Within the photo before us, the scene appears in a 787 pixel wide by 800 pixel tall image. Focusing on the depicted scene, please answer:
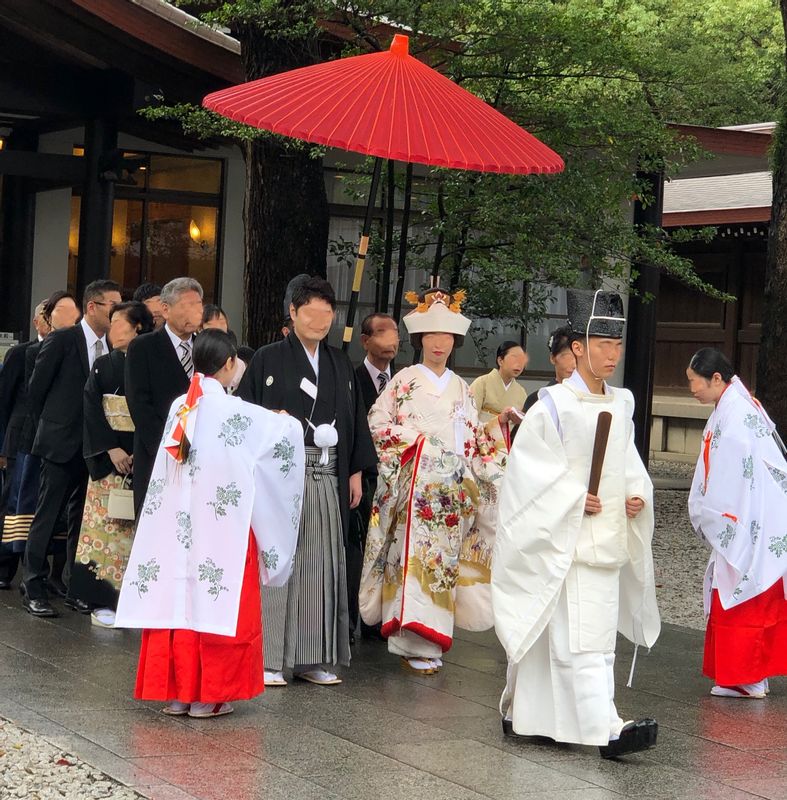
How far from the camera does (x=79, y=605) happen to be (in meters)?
7.31

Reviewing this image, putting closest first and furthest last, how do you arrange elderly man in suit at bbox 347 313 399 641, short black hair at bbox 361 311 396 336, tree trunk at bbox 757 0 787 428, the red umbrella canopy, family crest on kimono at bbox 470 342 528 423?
1. the red umbrella canopy
2. elderly man in suit at bbox 347 313 399 641
3. short black hair at bbox 361 311 396 336
4. family crest on kimono at bbox 470 342 528 423
5. tree trunk at bbox 757 0 787 428

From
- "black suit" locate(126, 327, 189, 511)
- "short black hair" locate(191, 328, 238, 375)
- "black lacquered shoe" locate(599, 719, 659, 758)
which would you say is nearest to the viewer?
"black lacquered shoe" locate(599, 719, 659, 758)

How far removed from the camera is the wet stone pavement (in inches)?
170

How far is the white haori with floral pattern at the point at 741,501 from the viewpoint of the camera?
6.05 m

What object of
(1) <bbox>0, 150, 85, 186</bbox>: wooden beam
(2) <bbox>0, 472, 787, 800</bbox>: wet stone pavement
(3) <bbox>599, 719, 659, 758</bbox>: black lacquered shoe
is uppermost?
(1) <bbox>0, 150, 85, 186</bbox>: wooden beam

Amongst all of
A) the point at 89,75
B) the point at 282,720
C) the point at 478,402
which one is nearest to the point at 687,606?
the point at 478,402

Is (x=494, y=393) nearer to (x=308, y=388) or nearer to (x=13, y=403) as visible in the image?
(x=13, y=403)

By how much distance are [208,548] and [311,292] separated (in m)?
1.49

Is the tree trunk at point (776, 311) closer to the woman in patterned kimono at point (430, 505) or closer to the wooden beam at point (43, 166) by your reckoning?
the woman in patterned kimono at point (430, 505)

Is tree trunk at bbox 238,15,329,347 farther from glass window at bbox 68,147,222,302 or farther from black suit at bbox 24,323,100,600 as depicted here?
glass window at bbox 68,147,222,302

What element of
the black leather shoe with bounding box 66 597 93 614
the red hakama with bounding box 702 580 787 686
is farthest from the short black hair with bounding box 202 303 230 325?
the red hakama with bounding box 702 580 787 686

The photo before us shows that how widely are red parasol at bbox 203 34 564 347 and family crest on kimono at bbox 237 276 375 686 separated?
692 mm

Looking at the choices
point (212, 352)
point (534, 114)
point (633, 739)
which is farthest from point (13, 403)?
point (633, 739)

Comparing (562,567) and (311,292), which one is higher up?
(311,292)
